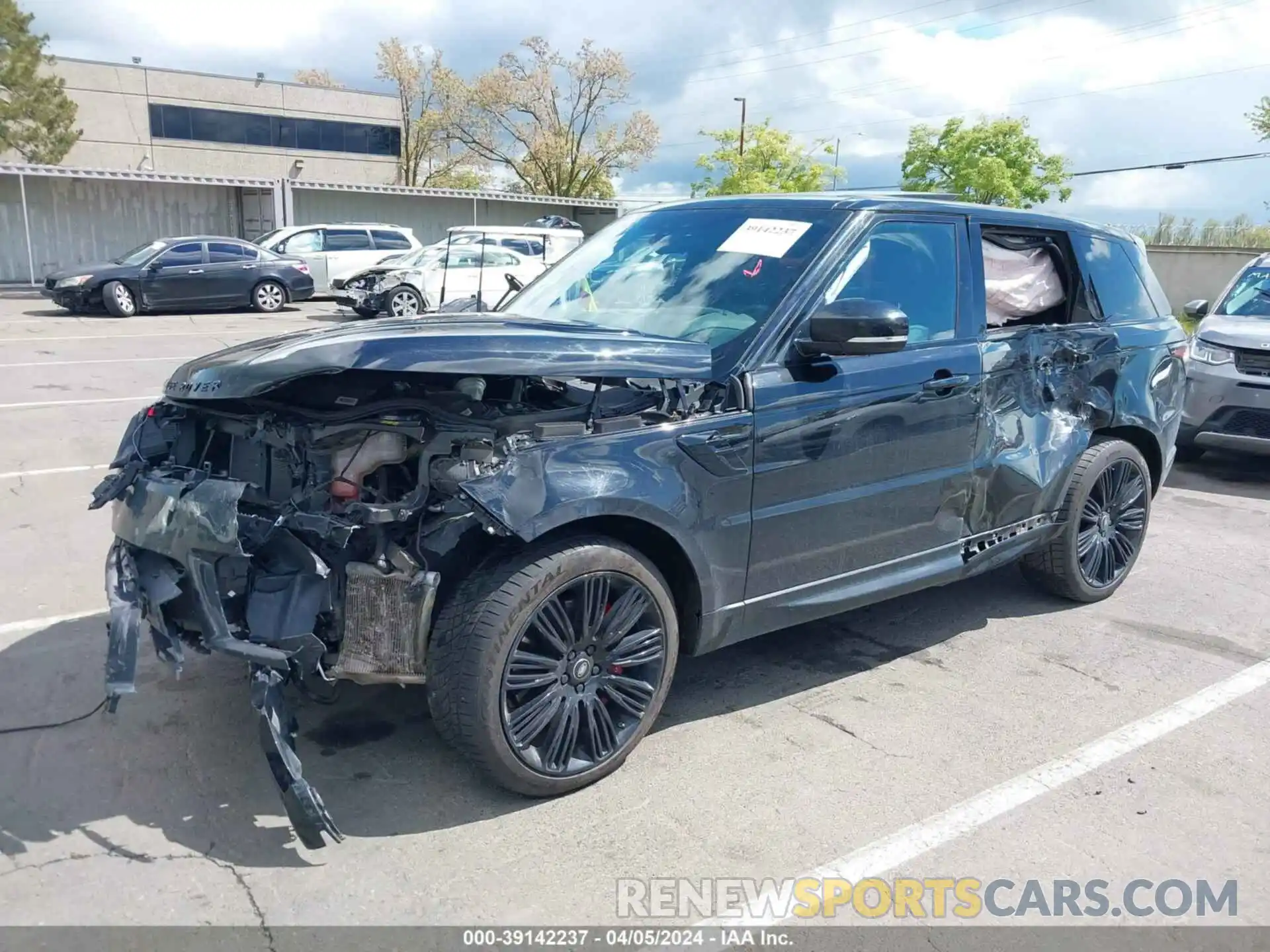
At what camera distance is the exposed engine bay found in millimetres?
2906

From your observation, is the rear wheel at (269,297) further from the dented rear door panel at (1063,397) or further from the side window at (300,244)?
the dented rear door panel at (1063,397)

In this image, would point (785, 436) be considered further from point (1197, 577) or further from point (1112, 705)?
point (1197, 577)

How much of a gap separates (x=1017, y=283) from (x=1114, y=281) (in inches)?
32.5

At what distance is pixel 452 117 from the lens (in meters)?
49.8

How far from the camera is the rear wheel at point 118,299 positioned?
18203mm

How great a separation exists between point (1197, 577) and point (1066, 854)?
3.38 metres

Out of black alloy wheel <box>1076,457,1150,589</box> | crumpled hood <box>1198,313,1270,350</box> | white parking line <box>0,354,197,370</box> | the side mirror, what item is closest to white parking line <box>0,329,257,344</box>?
white parking line <box>0,354,197,370</box>

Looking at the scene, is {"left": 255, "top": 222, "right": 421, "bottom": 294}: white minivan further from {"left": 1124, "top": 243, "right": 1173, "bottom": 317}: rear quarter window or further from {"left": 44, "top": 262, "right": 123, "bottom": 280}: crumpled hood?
{"left": 1124, "top": 243, "right": 1173, "bottom": 317}: rear quarter window

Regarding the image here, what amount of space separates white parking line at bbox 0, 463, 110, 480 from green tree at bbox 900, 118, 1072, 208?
31414mm

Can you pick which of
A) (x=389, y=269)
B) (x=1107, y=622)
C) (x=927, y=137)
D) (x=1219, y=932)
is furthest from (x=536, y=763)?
(x=927, y=137)

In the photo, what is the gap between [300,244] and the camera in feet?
73.5

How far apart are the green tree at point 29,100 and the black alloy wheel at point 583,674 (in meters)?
39.5

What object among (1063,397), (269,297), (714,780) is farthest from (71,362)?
(1063,397)

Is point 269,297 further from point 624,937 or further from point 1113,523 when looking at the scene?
point 624,937
